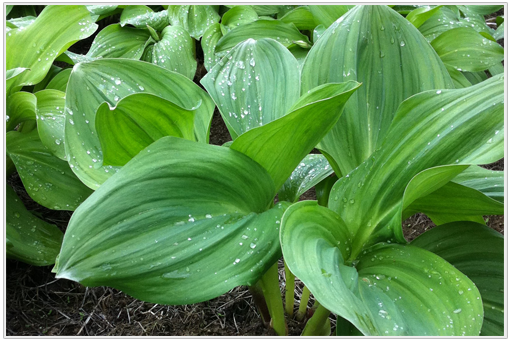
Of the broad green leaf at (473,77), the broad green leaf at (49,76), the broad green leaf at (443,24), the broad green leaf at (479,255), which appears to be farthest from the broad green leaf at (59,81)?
the broad green leaf at (473,77)

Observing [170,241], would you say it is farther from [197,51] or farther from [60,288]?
[197,51]

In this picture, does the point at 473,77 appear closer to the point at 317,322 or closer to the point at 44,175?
the point at 317,322

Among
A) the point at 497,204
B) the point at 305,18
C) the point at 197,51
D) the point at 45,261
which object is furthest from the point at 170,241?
the point at 197,51

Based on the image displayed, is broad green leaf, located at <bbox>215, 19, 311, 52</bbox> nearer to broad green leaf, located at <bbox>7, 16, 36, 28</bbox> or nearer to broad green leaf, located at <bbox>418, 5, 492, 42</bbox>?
broad green leaf, located at <bbox>418, 5, 492, 42</bbox>

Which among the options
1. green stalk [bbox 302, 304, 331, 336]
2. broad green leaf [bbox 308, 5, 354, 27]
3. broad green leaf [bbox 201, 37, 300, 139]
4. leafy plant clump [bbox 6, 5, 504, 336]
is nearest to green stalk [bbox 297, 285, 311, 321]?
leafy plant clump [bbox 6, 5, 504, 336]

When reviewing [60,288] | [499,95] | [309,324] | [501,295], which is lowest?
[60,288]

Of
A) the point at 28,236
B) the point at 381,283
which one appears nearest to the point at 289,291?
the point at 381,283

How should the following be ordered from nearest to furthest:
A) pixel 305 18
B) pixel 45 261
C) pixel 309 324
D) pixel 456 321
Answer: pixel 456 321, pixel 309 324, pixel 45 261, pixel 305 18

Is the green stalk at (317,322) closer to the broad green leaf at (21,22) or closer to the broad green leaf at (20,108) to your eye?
the broad green leaf at (20,108)
